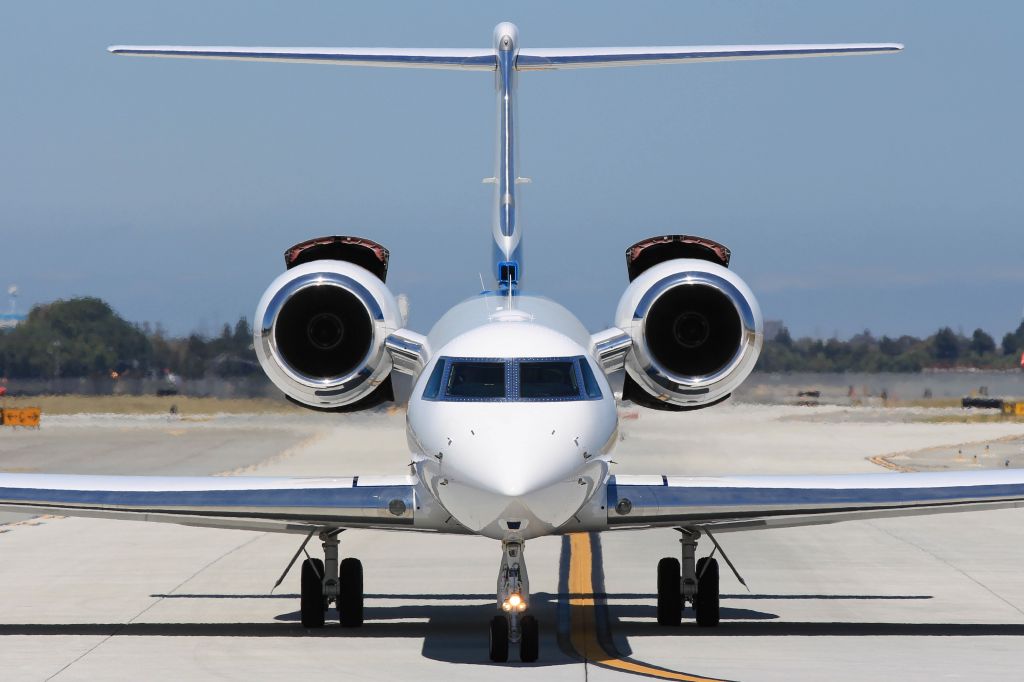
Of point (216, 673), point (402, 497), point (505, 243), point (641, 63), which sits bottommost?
point (216, 673)

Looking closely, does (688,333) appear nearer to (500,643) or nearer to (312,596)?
(312,596)

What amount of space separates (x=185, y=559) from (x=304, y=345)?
6190 mm

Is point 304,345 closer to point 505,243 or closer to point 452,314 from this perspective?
point 452,314

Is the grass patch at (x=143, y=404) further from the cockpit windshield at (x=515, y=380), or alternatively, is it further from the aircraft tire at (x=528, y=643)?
the aircraft tire at (x=528, y=643)

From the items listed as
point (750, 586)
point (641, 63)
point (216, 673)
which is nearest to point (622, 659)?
point (216, 673)

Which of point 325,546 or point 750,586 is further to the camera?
point 750,586

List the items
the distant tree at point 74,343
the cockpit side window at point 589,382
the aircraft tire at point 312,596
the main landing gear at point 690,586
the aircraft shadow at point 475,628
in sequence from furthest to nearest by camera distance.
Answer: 1. the distant tree at point 74,343
2. the main landing gear at point 690,586
3. the aircraft tire at point 312,596
4. the aircraft shadow at point 475,628
5. the cockpit side window at point 589,382

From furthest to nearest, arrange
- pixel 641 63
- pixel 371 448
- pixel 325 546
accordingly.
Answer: pixel 371 448 → pixel 641 63 → pixel 325 546

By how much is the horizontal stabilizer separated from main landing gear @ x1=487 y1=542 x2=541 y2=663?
6884mm

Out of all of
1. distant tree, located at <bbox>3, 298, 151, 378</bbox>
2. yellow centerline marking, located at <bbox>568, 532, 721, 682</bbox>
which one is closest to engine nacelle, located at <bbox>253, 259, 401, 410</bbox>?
yellow centerline marking, located at <bbox>568, 532, 721, 682</bbox>

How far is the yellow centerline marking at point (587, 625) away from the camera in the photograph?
13883mm

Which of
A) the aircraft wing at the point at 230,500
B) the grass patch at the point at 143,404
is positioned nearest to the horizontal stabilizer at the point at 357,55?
the aircraft wing at the point at 230,500

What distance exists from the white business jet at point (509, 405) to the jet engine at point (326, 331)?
22 millimetres

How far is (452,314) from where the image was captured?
17.6 metres
